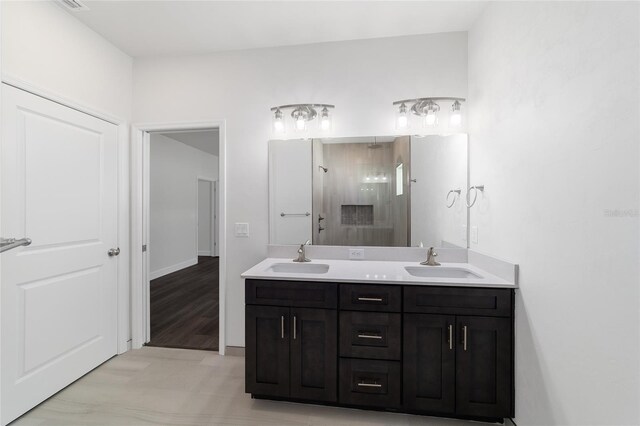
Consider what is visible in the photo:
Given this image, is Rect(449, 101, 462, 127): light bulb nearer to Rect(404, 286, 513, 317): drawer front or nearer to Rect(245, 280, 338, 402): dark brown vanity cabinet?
Rect(404, 286, 513, 317): drawer front

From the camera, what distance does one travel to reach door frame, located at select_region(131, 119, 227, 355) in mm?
2393

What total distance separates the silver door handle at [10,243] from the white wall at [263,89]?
1229 mm

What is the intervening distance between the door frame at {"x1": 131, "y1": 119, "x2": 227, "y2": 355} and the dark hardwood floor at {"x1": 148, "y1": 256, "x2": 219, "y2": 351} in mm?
239

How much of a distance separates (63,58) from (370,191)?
96.0 inches

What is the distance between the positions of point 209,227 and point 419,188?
624 cm

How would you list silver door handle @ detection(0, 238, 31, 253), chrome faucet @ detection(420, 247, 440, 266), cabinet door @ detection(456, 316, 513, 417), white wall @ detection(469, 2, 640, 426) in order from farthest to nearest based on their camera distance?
1. chrome faucet @ detection(420, 247, 440, 266)
2. cabinet door @ detection(456, 316, 513, 417)
3. silver door handle @ detection(0, 238, 31, 253)
4. white wall @ detection(469, 2, 640, 426)

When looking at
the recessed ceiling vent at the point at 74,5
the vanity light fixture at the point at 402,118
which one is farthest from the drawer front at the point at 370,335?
the recessed ceiling vent at the point at 74,5

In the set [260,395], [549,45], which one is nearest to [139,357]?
[260,395]

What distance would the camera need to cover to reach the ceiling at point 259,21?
1880mm

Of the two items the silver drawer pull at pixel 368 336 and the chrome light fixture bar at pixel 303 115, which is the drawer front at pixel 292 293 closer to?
the silver drawer pull at pixel 368 336

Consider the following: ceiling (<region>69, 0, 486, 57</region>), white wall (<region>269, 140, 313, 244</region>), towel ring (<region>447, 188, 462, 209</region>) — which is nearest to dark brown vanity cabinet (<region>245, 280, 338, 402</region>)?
white wall (<region>269, 140, 313, 244</region>)

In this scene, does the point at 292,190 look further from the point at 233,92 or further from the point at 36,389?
the point at 36,389

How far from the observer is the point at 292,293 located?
1758 millimetres

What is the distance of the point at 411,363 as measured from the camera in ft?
5.35
